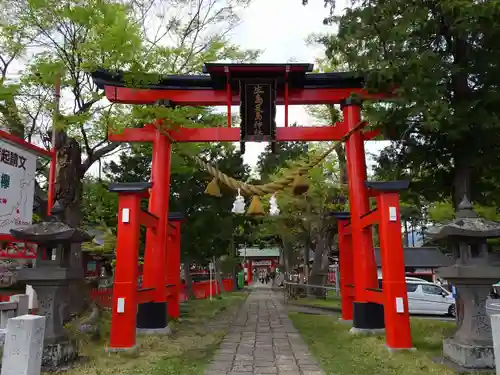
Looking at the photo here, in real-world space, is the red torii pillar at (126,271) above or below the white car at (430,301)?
above

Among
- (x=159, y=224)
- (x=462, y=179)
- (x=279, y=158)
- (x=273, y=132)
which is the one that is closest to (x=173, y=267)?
(x=159, y=224)

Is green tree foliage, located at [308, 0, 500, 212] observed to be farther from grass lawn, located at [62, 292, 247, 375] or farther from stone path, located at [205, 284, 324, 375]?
grass lawn, located at [62, 292, 247, 375]

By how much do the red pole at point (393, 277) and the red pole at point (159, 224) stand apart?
5.14 meters

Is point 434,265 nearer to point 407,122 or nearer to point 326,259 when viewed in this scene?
point 326,259

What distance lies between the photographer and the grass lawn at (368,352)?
6754 millimetres

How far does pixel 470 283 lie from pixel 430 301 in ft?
38.3

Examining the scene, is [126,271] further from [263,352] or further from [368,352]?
[368,352]

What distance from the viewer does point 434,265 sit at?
97.1 ft

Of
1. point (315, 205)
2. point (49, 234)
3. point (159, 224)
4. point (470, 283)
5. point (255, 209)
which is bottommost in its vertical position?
point (470, 283)

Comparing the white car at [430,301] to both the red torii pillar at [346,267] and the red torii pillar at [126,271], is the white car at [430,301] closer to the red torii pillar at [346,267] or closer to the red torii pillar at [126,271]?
the red torii pillar at [346,267]

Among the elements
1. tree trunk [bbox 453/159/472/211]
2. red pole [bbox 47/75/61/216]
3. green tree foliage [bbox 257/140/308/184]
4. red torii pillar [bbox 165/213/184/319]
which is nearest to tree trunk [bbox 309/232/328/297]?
green tree foliage [bbox 257/140/308/184]

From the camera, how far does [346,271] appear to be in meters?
11.8


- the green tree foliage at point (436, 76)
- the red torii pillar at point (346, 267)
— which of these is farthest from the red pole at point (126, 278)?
the red torii pillar at point (346, 267)

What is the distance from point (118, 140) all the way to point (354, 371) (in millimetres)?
7090
